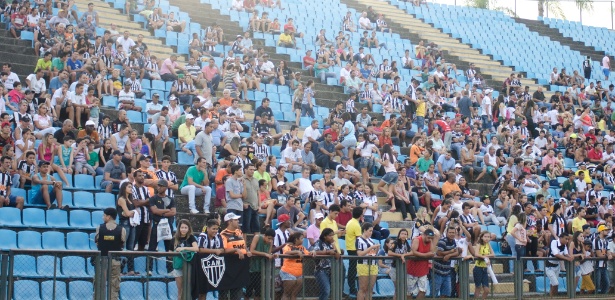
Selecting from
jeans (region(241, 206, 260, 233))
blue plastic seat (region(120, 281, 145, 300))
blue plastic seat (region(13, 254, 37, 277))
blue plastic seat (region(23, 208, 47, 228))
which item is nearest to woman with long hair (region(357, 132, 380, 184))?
jeans (region(241, 206, 260, 233))

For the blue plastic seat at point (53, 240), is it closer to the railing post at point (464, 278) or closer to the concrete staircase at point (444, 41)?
the railing post at point (464, 278)

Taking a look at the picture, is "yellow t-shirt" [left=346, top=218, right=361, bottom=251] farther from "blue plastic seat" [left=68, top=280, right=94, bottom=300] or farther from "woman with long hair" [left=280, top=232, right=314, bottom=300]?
"blue plastic seat" [left=68, top=280, right=94, bottom=300]

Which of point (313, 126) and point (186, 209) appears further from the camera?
point (313, 126)

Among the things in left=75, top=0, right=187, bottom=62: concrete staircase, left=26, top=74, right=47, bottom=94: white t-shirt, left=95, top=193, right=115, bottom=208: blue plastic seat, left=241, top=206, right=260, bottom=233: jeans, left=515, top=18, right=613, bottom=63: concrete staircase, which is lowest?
left=241, top=206, right=260, bottom=233: jeans

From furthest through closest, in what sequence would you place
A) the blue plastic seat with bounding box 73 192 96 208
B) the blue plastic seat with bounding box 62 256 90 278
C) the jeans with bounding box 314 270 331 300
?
the blue plastic seat with bounding box 73 192 96 208 → the jeans with bounding box 314 270 331 300 → the blue plastic seat with bounding box 62 256 90 278

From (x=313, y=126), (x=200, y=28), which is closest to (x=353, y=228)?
(x=313, y=126)

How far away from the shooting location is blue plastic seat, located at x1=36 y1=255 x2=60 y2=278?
11.2 meters

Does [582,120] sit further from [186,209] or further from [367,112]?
[186,209]

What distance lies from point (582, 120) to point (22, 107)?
57.2ft

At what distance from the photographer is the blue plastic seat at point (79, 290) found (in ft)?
37.4

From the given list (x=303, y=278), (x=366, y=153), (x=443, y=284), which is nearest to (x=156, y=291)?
(x=303, y=278)

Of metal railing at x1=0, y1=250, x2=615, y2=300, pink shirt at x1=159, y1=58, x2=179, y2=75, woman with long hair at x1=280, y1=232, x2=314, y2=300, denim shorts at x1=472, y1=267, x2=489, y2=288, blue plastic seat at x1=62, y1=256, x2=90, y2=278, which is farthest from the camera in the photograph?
pink shirt at x1=159, y1=58, x2=179, y2=75

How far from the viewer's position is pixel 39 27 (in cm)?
2147

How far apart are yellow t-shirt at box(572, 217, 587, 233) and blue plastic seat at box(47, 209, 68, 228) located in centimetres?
1085
